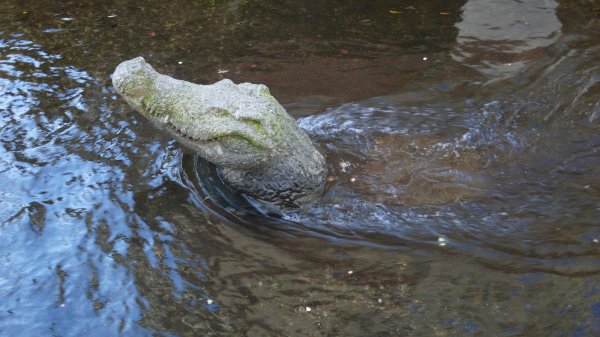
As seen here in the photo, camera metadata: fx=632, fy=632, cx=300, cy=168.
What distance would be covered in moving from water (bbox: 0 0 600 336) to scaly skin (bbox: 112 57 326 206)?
257 mm

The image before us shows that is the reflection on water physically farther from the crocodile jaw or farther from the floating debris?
the crocodile jaw

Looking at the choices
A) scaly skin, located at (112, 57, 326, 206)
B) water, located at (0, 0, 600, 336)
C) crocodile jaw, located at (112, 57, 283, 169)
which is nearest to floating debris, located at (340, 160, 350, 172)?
water, located at (0, 0, 600, 336)

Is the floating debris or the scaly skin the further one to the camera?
the floating debris

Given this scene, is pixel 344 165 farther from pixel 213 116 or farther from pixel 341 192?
pixel 213 116

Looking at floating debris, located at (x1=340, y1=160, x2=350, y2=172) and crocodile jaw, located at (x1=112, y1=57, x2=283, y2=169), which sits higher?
crocodile jaw, located at (x1=112, y1=57, x2=283, y2=169)

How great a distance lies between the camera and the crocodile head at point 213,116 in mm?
4160

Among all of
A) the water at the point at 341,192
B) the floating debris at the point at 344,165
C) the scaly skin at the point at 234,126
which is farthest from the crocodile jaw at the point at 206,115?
the floating debris at the point at 344,165

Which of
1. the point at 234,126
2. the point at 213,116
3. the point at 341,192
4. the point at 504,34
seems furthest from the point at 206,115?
the point at 504,34

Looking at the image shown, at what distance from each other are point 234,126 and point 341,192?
939 mm

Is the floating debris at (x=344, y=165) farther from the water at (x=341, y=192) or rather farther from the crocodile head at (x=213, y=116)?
the crocodile head at (x=213, y=116)

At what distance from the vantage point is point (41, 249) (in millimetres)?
4207

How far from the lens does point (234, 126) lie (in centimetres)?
413

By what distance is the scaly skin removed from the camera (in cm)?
417

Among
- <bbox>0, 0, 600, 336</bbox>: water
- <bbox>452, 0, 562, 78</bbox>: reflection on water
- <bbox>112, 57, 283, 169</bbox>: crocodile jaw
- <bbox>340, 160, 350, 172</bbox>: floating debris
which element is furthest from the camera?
<bbox>452, 0, 562, 78</bbox>: reflection on water
